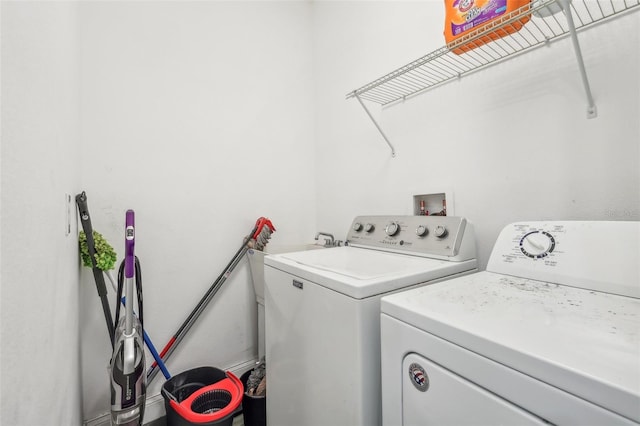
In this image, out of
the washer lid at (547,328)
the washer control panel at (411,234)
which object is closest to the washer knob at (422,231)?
the washer control panel at (411,234)

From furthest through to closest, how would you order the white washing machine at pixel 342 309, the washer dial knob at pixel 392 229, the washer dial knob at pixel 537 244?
the washer dial knob at pixel 392 229, the washer dial knob at pixel 537 244, the white washing machine at pixel 342 309

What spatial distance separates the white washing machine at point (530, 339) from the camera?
46 centimetres

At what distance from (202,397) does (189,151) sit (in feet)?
4.65

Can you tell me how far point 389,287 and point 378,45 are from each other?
164 centimetres

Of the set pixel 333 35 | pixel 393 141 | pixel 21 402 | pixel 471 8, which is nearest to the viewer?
pixel 21 402

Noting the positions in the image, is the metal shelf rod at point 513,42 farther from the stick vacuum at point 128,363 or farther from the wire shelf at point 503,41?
the stick vacuum at point 128,363

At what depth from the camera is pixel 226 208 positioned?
1.89 m

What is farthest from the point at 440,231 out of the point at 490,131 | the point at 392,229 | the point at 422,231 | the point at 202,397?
the point at 202,397

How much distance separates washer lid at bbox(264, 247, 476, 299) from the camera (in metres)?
0.87

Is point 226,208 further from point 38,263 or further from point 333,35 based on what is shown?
point 333,35

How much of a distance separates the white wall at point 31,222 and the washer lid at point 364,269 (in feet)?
2.27

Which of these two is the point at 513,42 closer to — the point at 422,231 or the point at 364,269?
the point at 422,231

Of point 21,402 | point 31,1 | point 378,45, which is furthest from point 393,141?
point 21,402

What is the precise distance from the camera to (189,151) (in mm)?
1762
